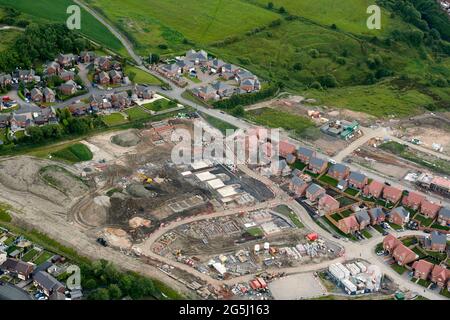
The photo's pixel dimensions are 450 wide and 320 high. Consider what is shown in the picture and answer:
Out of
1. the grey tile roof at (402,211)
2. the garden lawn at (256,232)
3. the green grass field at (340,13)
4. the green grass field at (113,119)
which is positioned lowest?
the garden lawn at (256,232)

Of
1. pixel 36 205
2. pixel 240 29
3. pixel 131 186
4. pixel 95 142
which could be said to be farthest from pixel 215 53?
pixel 36 205

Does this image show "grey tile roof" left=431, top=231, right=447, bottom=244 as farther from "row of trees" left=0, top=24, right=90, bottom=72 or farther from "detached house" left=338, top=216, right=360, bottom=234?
"row of trees" left=0, top=24, right=90, bottom=72

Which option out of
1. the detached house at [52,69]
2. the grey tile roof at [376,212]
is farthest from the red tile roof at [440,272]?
the detached house at [52,69]

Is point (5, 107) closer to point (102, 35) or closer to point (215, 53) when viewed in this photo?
point (102, 35)

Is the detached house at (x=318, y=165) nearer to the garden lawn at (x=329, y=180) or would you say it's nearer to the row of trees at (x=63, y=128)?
the garden lawn at (x=329, y=180)

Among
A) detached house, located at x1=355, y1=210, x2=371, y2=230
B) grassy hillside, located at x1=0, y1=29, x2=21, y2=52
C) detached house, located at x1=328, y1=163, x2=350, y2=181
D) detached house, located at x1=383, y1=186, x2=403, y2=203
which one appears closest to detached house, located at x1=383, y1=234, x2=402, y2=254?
detached house, located at x1=355, y1=210, x2=371, y2=230

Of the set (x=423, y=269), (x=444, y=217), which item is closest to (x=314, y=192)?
(x=444, y=217)
